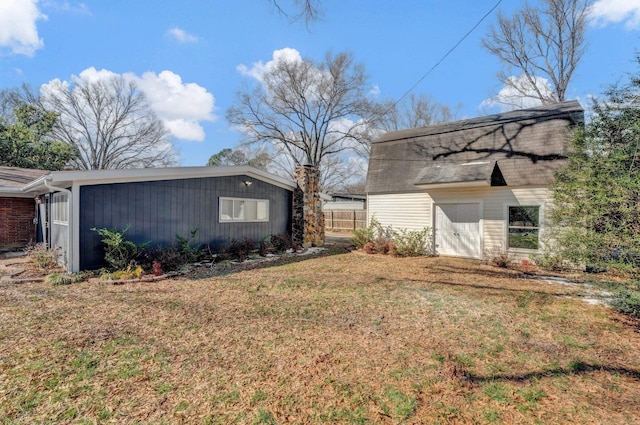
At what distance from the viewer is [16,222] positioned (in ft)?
34.8

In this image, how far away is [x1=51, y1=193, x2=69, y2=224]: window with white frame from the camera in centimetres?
759

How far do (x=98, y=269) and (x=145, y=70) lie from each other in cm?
1546

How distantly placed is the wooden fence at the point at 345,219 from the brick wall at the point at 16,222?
14.3 metres

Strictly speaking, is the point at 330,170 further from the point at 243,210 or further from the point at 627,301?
the point at 627,301

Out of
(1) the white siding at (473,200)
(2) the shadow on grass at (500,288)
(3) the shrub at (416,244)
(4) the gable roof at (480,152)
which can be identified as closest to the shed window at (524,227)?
(1) the white siding at (473,200)

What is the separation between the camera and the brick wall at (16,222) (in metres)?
10.4

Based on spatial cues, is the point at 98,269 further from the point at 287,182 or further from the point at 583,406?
the point at 583,406

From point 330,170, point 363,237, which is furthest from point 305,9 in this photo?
point 330,170

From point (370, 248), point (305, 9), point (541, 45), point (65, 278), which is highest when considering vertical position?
point (541, 45)

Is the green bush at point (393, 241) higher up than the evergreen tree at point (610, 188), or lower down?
lower down

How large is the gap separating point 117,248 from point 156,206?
59.1 inches

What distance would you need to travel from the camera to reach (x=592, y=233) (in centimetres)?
489

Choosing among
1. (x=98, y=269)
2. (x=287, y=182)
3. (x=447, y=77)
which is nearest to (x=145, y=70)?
(x=287, y=182)

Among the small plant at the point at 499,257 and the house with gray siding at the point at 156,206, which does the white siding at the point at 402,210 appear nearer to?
the small plant at the point at 499,257
